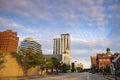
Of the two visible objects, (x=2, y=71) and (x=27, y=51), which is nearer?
(x=2, y=71)

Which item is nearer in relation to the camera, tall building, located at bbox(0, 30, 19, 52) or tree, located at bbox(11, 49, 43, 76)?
tree, located at bbox(11, 49, 43, 76)

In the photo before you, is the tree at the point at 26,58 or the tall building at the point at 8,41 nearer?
the tree at the point at 26,58

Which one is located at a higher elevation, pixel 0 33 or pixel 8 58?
pixel 0 33

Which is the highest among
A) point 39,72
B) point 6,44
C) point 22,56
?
point 6,44

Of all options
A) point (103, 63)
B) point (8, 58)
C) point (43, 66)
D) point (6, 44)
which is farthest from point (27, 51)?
point (103, 63)

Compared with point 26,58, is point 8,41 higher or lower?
higher

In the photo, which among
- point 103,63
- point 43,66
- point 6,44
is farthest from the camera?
point 103,63

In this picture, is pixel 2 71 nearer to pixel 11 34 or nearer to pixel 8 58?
pixel 8 58

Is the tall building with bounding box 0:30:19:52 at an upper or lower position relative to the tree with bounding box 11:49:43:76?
upper

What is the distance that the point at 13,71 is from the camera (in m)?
66.9

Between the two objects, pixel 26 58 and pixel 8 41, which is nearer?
pixel 26 58

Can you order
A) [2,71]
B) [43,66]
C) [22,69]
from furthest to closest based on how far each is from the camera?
[43,66] → [22,69] → [2,71]

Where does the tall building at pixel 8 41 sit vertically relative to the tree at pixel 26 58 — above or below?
above

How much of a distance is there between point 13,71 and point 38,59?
10.2 metres
